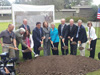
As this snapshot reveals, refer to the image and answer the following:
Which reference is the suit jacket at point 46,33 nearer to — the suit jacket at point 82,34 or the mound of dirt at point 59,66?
the mound of dirt at point 59,66

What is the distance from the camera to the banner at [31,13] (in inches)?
382

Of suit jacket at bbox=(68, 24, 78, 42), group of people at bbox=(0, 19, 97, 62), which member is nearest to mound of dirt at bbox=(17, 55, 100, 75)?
group of people at bbox=(0, 19, 97, 62)

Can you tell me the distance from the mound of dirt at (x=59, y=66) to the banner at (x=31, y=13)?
4067mm

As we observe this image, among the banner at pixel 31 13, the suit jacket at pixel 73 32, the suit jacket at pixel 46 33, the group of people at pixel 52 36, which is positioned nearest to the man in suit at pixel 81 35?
the group of people at pixel 52 36

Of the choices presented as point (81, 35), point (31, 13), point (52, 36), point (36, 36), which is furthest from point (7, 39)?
point (31, 13)

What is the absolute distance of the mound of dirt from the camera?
5660 millimetres

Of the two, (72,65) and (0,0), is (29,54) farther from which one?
(0,0)

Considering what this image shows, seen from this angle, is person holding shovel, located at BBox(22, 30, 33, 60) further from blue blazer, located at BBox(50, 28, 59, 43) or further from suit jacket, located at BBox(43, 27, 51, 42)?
blue blazer, located at BBox(50, 28, 59, 43)

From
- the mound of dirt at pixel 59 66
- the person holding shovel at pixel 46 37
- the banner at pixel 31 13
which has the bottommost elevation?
the mound of dirt at pixel 59 66

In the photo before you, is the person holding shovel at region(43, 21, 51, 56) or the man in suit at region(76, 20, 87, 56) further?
the person holding shovel at region(43, 21, 51, 56)

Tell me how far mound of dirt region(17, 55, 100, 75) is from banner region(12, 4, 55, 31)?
4067 millimetres

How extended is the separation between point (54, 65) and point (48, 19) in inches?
211

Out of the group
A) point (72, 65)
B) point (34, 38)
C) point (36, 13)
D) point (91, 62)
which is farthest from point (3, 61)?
point (36, 13)

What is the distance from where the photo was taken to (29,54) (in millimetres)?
7539
